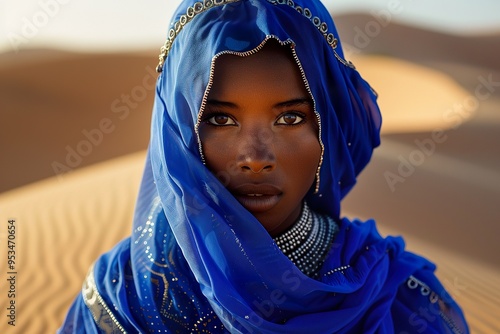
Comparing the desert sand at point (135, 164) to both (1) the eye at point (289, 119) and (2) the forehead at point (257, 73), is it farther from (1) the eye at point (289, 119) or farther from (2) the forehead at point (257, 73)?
(2) the forehead at point (257, 73)

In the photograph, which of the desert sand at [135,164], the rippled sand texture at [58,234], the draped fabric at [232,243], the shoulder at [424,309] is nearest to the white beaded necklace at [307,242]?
the draped fabric at [232,243]

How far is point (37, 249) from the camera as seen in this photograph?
6.88m

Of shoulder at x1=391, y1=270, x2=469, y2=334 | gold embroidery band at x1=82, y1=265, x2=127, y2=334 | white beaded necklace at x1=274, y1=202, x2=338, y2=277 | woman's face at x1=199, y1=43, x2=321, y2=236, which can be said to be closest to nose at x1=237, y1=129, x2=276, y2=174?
woman's face at x1=199, y1=43, x2=321, y2=236

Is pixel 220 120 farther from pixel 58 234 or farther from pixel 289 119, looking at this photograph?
pixel 58 234

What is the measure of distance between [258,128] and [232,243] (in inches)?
18.0

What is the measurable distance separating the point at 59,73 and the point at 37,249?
54.3 feet

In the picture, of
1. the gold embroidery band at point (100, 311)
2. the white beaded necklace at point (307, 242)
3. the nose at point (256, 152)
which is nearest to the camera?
the nose at point (256, 152)

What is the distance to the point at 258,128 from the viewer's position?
87.0 inches

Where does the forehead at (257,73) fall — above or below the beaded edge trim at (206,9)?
below

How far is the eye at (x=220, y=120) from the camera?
2255 mm

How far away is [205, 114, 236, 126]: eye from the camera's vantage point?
225cm

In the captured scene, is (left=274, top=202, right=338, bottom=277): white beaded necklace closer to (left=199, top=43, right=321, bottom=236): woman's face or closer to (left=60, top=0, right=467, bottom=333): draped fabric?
(left=60, top=0, right=467, bottom=333): draped fabric

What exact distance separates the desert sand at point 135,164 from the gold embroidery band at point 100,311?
122 inches

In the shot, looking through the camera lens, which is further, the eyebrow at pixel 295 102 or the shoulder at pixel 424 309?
the shoulder at pixel 424 309
